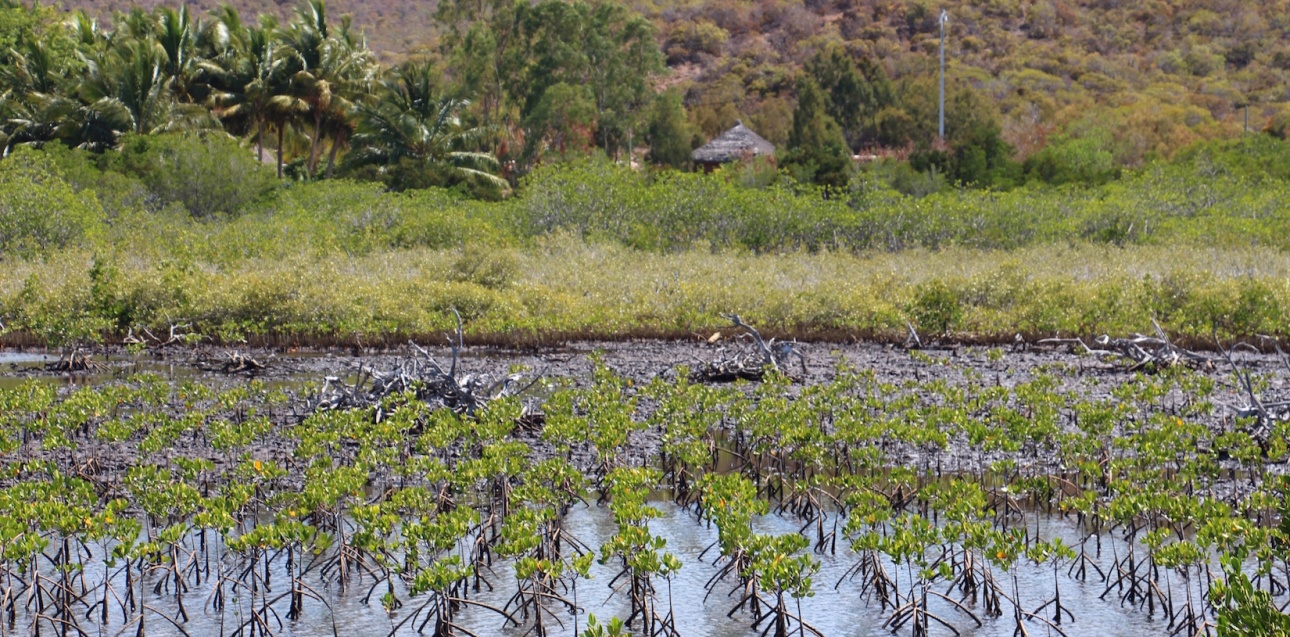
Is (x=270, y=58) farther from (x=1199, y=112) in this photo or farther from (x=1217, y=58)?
(x=1217, y=58)

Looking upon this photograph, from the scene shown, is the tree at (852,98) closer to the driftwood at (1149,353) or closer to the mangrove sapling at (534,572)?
the driftwood at (1149,353)

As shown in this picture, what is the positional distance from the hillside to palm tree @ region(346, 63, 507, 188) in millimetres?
16735

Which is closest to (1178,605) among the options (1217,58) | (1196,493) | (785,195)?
(1196,493)

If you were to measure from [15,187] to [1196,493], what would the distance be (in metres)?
→ 22.5

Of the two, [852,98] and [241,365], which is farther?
[852,98]

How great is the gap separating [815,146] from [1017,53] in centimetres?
3512

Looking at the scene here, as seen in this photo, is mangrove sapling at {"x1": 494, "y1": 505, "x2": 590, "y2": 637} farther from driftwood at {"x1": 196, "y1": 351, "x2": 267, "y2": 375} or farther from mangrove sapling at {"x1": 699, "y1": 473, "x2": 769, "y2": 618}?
driftwood at {"x1": 196, "y1": 351, "x2": 267, "y2": 375}

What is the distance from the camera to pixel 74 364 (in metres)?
16.1

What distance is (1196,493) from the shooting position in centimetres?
938

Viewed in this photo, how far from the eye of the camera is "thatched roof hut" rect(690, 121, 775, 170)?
4494 cm

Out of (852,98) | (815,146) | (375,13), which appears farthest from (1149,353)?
(375,13)

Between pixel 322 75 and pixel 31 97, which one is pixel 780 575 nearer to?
pixel 322 75

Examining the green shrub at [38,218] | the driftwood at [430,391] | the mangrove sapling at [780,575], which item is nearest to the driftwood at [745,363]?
the driftwood at [430,391]

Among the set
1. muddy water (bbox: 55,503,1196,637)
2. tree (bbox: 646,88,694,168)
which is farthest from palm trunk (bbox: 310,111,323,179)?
muddy water (bbox: 55,503,1196,637)
